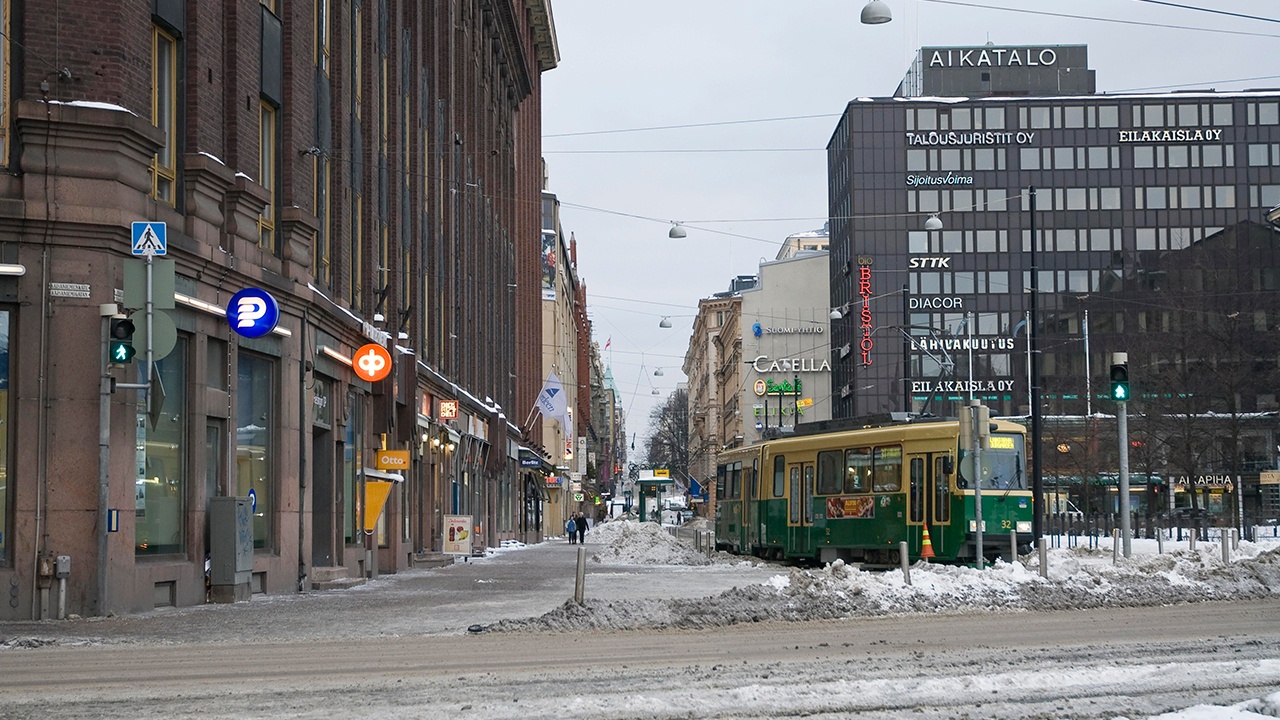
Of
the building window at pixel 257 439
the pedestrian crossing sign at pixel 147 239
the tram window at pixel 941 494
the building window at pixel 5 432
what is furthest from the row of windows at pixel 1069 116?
the building window at pixel 5 432

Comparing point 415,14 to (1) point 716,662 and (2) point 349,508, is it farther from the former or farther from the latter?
(1) point 716,662

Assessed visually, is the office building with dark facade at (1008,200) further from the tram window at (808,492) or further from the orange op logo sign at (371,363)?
the orange op logo sign at (371,363)

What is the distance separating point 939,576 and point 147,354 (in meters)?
10.5

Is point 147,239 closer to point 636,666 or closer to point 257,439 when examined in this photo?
point 257,439

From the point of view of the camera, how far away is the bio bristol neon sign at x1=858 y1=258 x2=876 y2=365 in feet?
337

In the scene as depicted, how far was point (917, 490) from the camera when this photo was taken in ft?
104

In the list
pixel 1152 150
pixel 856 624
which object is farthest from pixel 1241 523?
pixel 1152 150

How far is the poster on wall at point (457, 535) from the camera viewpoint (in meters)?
39.3

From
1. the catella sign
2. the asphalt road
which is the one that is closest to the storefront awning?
the asphalt road

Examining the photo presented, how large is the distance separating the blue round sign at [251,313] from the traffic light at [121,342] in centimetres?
349

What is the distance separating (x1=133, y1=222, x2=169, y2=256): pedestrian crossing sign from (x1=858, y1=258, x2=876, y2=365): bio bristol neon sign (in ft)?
278

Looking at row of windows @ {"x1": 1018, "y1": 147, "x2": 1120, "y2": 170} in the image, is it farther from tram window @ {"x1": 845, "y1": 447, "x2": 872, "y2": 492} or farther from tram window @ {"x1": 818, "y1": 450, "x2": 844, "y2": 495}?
tram window @ {"x1": 845, "y1": 447, "x2": 872, "y2": 492}

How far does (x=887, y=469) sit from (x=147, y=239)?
720 inches

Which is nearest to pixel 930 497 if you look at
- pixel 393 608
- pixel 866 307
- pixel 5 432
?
pixel 393 608
